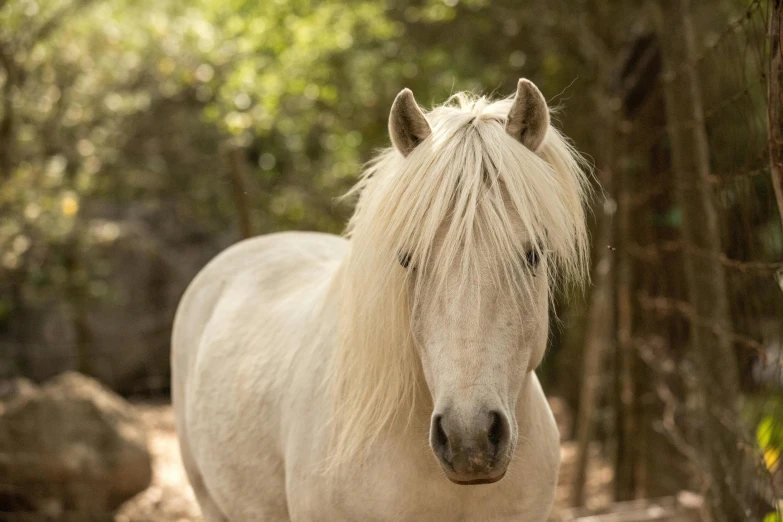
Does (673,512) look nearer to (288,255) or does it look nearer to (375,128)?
(288,255)

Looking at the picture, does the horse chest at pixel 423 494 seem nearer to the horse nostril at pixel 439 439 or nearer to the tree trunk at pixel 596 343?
the horse nostril at pixel 439 439

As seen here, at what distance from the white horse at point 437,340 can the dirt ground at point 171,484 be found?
8.09ft

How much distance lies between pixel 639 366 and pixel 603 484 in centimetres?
214

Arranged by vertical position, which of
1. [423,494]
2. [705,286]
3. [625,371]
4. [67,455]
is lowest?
[67,455]

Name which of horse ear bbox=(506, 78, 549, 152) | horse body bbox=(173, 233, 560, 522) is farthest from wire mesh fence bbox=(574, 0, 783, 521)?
horse body bbox=(173, 233, 560, 522)

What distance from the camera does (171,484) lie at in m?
6.15

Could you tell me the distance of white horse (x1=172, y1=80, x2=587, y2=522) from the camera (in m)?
1.77

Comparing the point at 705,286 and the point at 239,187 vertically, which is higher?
the point at 239,187

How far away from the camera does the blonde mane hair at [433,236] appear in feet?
6.16

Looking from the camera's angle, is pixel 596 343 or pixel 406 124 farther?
pixel 596 343

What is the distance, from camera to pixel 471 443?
5.47ft

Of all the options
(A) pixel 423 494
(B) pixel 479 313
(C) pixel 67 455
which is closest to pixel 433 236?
(B) pixel 479 313

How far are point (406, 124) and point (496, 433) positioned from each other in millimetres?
849

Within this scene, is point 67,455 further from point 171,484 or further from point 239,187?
point 239,187
